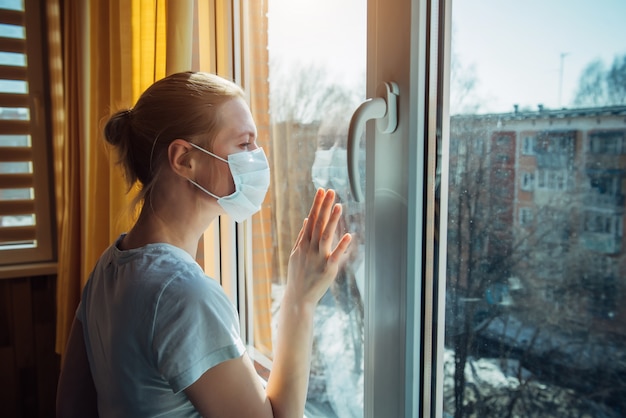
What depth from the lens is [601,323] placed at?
0.61 m

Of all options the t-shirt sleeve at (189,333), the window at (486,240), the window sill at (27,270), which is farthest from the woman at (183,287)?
the window sill at (27,270)

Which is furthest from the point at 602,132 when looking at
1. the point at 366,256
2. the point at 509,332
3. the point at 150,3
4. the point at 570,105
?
the point at 150,3

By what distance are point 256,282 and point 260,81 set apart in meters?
0.63

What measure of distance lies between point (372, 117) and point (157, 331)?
50 centimetres

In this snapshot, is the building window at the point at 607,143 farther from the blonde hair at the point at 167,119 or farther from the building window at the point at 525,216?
the blonde hair at the point at 167,119

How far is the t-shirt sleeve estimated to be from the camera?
72 centimetres

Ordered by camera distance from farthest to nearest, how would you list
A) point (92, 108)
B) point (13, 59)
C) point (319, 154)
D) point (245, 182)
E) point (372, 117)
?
1. point (13, 59)
2. point (92, 108)
3. point (319, 154)
4. point (245, 182)
5. point (372, 117)

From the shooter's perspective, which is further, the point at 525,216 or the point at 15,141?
the point at 15,141

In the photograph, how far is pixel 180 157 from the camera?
93 centimetres

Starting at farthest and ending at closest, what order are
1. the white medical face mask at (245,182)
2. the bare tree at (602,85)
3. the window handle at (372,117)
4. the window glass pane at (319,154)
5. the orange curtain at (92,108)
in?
the orange curtain at (92,108) < the window glass pane at (319,154) < the white medical face mask at (245,182) < the window handle at (372,117) < the bare tree at (602,85)

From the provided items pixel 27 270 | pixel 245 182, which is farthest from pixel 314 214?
pixel 27 270

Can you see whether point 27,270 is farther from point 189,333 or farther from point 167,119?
point 189,333

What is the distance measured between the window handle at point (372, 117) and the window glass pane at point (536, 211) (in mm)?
102

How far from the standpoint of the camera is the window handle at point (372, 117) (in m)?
0.85
